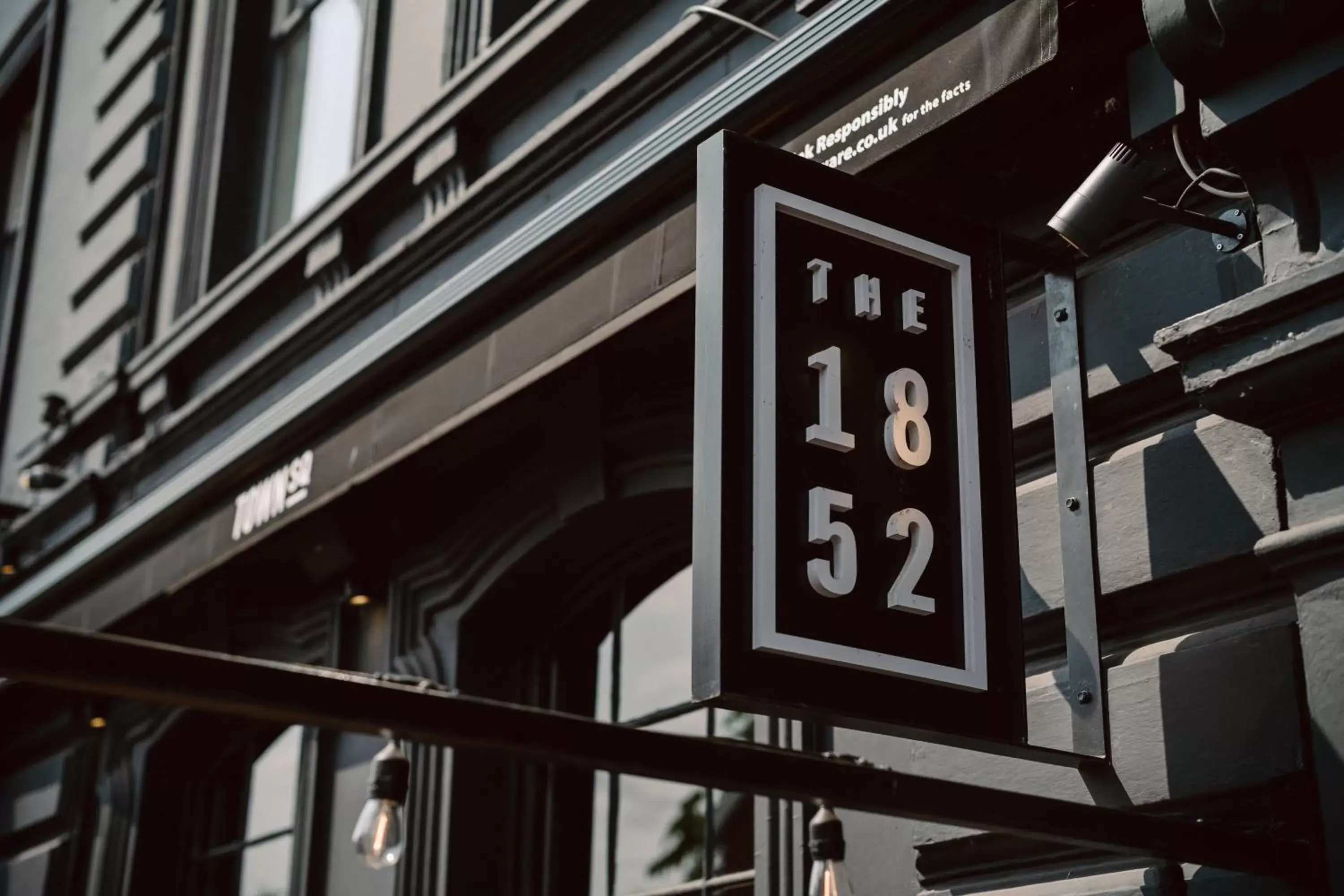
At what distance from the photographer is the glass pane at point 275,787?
8125 millimetres

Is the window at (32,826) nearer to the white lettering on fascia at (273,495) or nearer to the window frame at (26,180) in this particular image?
the window frame at (26,180)

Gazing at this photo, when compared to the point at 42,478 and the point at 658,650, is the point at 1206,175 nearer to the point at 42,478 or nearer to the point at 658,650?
the point at 658,650

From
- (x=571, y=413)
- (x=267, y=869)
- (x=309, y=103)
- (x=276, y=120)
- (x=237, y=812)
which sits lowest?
(x=267, y=869)

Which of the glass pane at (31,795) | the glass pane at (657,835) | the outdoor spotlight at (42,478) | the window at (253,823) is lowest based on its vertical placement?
the glass pane at (657,835)

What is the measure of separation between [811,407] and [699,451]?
27cm

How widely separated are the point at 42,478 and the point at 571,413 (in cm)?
528

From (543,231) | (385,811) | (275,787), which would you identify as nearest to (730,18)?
(543,231)

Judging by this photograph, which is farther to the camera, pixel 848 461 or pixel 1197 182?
pixel 1197 182

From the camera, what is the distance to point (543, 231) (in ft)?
19.1

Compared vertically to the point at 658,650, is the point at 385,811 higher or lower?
lower

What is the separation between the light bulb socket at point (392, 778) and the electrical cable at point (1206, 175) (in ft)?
7.93

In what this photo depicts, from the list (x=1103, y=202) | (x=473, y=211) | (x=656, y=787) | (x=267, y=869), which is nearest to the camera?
(x=1103, y=202)

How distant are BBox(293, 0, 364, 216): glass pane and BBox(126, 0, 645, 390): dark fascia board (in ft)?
1.96

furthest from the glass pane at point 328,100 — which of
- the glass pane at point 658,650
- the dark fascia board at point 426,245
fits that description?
the glass pane at point 658,650
